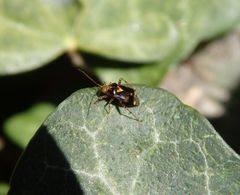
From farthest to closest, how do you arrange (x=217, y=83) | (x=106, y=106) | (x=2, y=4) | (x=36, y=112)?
(x=217, y=83)
(x=36, y=112)
(x=2, y=4)
(x=106, y=106)

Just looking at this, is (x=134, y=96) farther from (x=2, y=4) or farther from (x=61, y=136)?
(x=2, y=4)

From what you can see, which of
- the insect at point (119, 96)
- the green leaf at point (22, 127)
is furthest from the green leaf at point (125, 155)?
the green leaf at point (22, 127)

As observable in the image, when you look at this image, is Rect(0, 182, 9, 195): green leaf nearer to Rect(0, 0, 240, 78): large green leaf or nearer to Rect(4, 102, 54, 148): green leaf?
Rect(4, 102, 54, 148): green leaf

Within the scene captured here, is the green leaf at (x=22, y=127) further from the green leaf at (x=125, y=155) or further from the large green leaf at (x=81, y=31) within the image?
the green leaf at (x=125, y=155)

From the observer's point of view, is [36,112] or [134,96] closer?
[134,96]

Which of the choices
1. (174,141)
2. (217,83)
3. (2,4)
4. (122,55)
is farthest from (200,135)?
(217,83)

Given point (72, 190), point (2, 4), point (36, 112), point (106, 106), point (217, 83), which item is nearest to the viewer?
point (72, 190)
